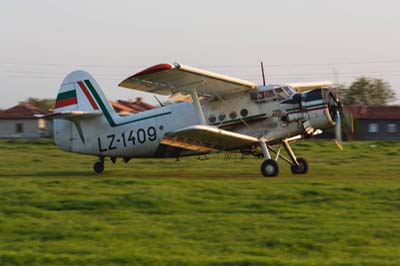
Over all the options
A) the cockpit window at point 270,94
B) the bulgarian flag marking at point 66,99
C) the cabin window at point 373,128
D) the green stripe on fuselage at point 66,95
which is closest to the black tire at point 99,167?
the bulgarian flag marking at point 66,99

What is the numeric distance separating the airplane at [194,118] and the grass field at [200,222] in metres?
1.61

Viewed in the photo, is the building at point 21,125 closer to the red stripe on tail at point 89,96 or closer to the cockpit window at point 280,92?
the red stripe on tail at point 89,96

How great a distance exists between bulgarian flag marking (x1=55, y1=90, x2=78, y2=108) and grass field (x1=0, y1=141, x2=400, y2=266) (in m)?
5.64

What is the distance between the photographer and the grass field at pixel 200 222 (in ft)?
31.2

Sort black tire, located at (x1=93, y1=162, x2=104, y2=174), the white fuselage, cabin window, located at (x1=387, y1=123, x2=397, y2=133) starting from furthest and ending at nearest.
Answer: cabin window, located at (x1=387, y1=123, x2=397, y2=133) → black tire, located at (x1=93, y1=162, x2=104, y2=174) → the white fuselage

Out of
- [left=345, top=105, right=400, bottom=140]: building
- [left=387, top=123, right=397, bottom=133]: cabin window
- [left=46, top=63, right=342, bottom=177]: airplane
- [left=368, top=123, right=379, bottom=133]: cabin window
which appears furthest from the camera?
[left=368, top=123, right=379, bottom=133]: cabin window

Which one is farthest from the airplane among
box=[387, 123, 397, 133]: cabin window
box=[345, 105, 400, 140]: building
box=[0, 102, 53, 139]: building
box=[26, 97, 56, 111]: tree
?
box=[26, 97, 56, 111]: tree

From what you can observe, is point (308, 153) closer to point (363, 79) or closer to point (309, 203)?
point (309, 203)

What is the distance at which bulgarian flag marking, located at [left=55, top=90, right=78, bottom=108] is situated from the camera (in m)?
21.2

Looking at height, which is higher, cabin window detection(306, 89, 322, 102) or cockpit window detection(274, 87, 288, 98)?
cockpit window detection(274, 87, 288, 98)

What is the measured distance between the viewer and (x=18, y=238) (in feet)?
35.3

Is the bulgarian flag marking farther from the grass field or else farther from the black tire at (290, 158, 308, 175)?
the black tire at (290, 158, 308, 175)

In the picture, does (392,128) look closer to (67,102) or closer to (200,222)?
(67,102)

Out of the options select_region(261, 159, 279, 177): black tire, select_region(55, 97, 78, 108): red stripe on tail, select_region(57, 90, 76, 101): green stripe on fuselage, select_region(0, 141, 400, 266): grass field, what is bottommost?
select_region(0, 141, 400, 266): grass field
